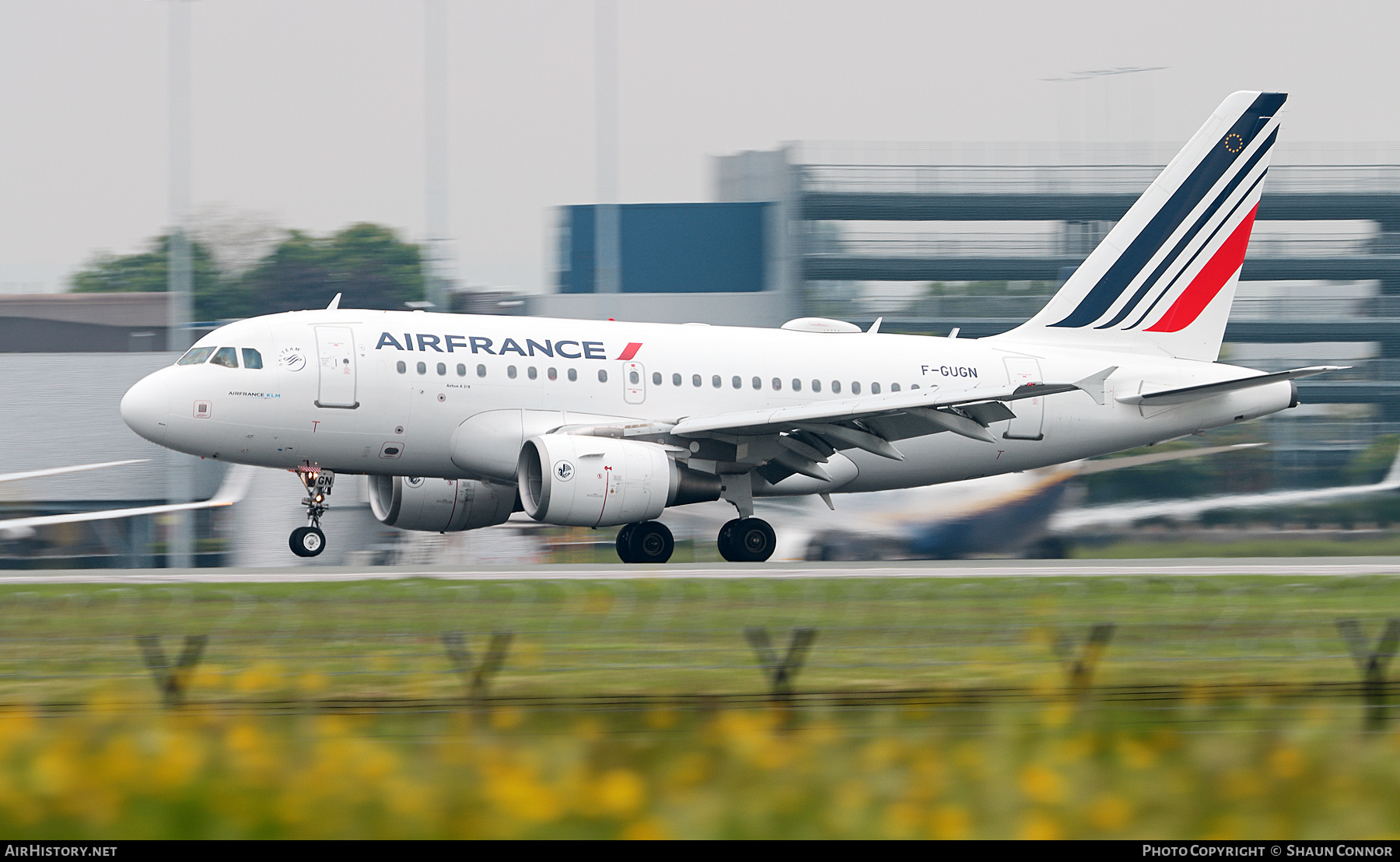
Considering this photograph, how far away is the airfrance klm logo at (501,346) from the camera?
955 inches

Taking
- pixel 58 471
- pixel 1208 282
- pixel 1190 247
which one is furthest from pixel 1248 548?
pixel 58 471

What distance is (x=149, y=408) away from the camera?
23531mm

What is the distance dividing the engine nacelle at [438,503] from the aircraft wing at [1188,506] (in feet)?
35.2

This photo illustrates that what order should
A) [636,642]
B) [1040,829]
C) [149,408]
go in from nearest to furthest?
[1040,829], [636,642], [149,408]

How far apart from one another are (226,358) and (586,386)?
222 inches

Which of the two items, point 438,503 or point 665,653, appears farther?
point 438,503

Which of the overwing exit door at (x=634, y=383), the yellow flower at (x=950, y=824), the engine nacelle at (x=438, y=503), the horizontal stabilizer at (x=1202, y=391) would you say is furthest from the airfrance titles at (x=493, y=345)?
the yellow flower at (x=950, y=824)

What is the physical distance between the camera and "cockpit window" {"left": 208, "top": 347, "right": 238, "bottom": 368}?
2378cm

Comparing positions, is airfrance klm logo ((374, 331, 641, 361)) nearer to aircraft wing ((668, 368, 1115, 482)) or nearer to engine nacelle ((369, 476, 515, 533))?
aircraft wing ((668, 368, 1115, 482))

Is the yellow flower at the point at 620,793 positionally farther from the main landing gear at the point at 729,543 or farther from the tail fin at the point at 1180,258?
the tail fin at the point at 1180,258

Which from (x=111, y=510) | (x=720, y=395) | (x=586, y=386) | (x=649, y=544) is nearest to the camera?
(x=586, y=386)

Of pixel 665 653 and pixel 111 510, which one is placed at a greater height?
pixel 665 653

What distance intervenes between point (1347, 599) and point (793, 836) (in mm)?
13524

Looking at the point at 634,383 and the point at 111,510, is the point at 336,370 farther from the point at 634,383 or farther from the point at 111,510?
the point at 111,510
